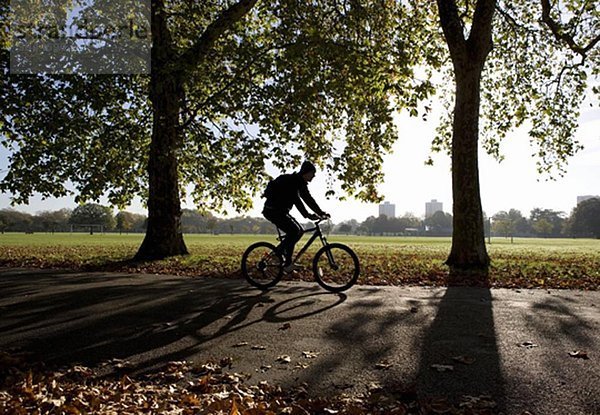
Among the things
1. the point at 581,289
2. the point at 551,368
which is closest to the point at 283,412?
the point at 551,368

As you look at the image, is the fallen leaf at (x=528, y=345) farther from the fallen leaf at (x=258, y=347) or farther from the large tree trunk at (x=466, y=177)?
the large tree trunk at (x=466, y=177)

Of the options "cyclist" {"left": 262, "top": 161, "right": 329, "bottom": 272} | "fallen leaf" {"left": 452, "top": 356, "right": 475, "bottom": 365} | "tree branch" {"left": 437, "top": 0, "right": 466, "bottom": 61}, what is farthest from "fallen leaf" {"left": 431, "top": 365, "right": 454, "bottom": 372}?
"tree branch" {"left": 437, "top": 0, "right": 466, "bottom": 61}

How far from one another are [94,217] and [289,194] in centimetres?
10578

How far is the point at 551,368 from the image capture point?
13.9 feet

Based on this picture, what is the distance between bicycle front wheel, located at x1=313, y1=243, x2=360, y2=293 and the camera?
8531 mm

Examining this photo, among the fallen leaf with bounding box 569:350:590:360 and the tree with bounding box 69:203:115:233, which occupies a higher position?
the tree with bounding box 69:203:115:233

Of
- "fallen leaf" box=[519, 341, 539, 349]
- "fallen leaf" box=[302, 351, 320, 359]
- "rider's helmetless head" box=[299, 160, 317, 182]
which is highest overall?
"rider's helmetless head" box=[299, 160, 317, 182]

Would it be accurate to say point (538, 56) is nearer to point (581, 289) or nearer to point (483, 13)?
point (483, 13)

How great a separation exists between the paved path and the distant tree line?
206ft

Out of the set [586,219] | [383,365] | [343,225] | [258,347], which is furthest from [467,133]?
[343,225]

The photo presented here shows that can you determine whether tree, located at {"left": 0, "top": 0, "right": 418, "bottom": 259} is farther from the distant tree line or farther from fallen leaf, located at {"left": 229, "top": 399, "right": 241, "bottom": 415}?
the distant tree line

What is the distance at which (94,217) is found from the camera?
10162 centimetres

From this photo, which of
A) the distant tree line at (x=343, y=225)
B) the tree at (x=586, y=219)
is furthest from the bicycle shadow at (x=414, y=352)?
the tree at (x=586, y=219)

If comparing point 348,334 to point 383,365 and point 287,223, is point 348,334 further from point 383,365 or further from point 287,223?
point 287,223
